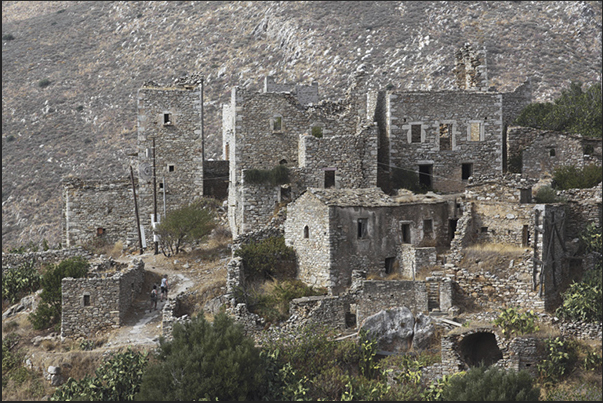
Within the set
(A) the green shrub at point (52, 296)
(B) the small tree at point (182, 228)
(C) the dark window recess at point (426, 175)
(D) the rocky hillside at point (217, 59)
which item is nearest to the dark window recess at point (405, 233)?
(C) the dark window recess at point (426, 175)

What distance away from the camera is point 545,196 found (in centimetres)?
3547

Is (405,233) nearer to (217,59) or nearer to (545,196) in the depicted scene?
(545,196)

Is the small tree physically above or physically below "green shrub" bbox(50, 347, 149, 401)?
above

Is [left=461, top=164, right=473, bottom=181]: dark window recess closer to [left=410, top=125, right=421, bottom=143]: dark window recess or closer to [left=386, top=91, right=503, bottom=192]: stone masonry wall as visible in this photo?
[left=386, top=91, right=503, bottom=192]: stone masonry wall

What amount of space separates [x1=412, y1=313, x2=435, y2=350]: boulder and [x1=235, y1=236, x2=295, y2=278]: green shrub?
6305mm

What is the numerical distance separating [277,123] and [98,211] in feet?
32.9

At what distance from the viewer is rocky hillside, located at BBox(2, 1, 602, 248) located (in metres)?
71.0

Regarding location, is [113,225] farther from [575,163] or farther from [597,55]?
[597,55]

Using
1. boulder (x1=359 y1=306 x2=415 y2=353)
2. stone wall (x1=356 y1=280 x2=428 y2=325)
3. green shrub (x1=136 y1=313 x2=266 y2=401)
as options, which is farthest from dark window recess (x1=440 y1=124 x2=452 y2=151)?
green shrub (x1=136 y1=313 x2=266 y2=401)

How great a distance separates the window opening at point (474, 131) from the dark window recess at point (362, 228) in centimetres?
953

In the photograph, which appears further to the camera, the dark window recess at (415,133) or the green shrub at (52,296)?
the dark window recess at (415,133)

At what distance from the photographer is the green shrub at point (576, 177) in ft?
130

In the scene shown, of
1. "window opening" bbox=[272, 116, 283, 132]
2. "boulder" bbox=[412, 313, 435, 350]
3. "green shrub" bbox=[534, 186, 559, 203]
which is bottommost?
"boulder" bbox=[412, 313, 435, 350]

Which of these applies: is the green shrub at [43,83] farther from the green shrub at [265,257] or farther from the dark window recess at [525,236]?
the dark window recess at [525,236]
